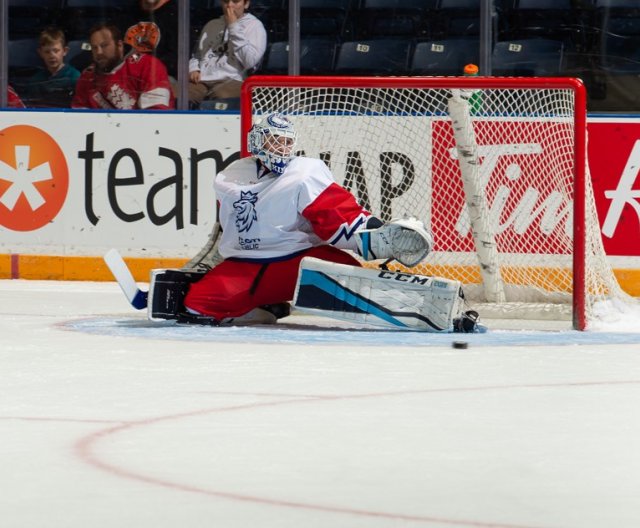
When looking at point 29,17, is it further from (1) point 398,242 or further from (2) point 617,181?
(1) point 398,242

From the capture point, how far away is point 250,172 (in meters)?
6.75

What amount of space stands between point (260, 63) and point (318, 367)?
396 centimetres

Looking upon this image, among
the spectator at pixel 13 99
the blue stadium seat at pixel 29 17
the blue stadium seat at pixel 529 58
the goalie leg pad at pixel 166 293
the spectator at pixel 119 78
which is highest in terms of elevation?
the blue stadium seat at pixel 29 17

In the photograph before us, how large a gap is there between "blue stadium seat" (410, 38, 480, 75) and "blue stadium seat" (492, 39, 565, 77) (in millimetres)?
126

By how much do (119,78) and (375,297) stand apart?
3.20m

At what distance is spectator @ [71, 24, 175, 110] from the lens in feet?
29.7

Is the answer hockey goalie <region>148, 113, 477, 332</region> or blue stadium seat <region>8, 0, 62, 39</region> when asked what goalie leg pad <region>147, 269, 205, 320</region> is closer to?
hockey goalie <region>148, 113, 477, 332</region>

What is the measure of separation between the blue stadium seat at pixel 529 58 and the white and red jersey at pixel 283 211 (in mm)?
2247

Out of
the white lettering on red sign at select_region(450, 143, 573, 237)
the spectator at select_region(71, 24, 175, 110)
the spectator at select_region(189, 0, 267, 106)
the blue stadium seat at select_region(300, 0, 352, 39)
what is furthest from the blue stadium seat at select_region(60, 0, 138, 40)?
the white lettering on red sign at select_region(450, 143, 573, 237)

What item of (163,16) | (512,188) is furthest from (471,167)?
(163,16)

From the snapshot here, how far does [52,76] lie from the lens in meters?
9.19

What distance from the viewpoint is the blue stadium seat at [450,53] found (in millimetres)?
8656

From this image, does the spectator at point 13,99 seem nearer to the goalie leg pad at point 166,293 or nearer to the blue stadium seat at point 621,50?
the goalie leg pad at point 166,293

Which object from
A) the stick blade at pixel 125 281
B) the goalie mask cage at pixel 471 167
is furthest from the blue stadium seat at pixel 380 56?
the stick blade at pixel 125 281
